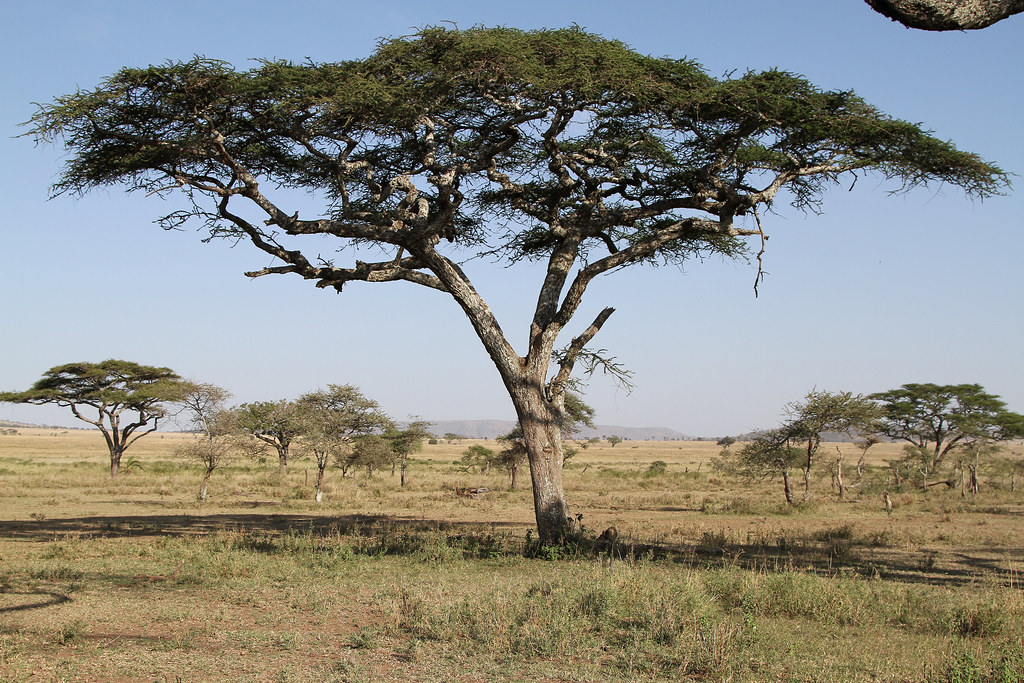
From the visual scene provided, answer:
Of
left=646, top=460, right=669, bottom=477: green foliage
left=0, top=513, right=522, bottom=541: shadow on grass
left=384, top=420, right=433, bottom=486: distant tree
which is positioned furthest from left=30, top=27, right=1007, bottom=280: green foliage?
left=646, top=460, right=669, bottom=477: green foliage

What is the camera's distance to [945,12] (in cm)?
290

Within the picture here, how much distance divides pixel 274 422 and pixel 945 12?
26.5 m

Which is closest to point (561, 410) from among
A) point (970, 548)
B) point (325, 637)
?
point (325, 637)

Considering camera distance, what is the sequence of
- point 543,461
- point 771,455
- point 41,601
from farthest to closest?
point 771,455
point 543,461
point 41,601

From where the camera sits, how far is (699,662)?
575 centimetres

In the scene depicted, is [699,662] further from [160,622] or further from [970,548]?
[970,548]

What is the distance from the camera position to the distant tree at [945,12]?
2838 mm

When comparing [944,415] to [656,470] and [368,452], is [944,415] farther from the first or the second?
[368,452]

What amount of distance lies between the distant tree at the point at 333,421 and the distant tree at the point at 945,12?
24.0m

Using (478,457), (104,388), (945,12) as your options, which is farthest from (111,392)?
(945,12)

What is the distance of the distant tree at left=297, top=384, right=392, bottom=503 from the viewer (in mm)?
25283

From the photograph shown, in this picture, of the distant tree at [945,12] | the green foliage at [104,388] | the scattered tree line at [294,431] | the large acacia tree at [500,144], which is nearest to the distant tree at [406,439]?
the scattered tree line at [294,431]

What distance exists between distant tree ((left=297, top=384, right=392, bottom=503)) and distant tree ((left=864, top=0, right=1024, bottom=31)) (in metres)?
24.0

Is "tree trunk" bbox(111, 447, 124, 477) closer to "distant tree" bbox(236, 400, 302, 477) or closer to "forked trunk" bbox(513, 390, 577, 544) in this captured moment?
"distant tree" bbox(236, 400, 302, 477)
